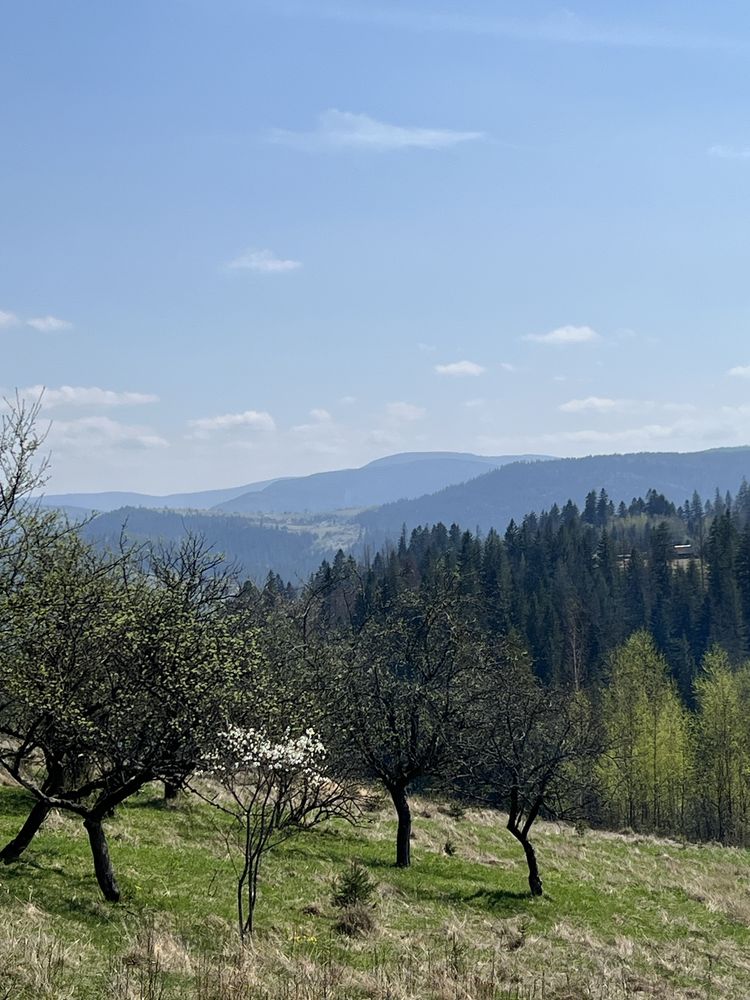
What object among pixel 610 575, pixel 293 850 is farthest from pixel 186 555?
pixel 610 575

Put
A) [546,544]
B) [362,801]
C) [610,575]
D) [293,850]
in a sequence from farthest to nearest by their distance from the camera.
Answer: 1. [546,544]
2. [610,575]
3. [362,801]
4. [293,850]

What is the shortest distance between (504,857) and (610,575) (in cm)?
12611

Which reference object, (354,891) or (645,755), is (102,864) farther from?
(645,755)

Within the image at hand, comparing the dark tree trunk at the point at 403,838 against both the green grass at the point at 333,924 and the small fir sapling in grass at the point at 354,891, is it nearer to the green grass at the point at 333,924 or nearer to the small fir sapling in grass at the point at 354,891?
the green grass at the point at 333,924

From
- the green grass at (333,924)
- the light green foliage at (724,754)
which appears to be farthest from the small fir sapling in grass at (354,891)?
the light green foliage at (724,754)

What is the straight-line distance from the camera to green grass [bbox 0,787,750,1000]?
1319cm

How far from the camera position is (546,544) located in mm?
172625

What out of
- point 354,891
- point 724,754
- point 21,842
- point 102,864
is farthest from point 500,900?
point 724,754

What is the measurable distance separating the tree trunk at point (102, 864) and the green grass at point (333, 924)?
12.9 inches

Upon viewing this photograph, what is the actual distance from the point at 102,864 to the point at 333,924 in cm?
614

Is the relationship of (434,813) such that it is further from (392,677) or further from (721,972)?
(721,972)

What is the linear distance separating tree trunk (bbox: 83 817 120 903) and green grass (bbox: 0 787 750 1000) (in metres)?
0.33

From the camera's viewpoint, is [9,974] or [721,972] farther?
[721,972]

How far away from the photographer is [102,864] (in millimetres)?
18297
